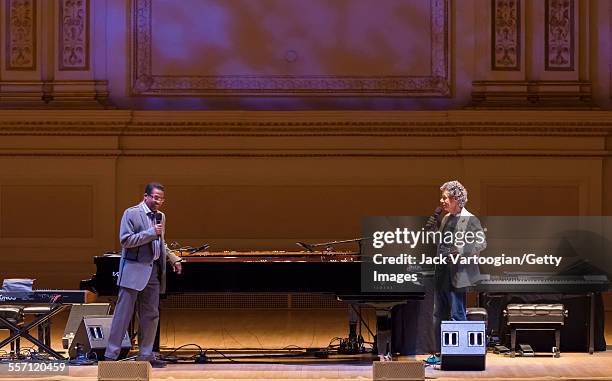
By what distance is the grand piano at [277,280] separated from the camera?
28.7ft

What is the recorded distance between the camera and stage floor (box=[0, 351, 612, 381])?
321 inches

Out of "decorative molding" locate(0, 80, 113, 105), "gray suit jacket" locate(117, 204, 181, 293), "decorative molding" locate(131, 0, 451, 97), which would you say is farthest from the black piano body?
"decorative molding" locate(0, 80, 113, 105)

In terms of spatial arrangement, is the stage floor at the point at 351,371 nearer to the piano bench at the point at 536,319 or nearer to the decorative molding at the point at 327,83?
the piano bench at the point at 536,319

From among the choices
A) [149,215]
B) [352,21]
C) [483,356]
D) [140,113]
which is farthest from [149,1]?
[483,356]

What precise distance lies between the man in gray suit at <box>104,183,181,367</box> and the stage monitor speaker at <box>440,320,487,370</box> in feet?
6.56

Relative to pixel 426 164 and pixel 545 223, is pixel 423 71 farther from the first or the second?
pixel 545 223

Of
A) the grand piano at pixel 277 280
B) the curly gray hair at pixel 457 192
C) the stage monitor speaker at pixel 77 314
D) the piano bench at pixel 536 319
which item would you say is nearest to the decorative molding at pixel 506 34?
the piano bench at pixel 536 319

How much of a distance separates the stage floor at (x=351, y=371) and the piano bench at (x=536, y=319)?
262mm

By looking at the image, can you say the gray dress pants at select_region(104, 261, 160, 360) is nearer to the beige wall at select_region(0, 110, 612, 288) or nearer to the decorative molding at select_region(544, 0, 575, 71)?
the beige wall at select_region(0, 110, 612, 288)

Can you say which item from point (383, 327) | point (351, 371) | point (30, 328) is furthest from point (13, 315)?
point (383, 327)

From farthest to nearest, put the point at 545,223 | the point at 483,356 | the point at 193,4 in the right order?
1. the point at 193,4
2. the point at 545,223
3. the point at 483,356

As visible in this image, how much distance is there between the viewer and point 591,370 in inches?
336

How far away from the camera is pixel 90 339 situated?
8.77 meters

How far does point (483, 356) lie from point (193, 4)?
5907mm
